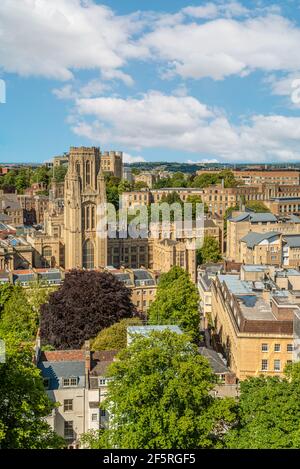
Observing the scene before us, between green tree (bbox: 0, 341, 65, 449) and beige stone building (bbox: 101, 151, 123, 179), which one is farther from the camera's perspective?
beige stone building (bbox: 101, 151, 123, 179)

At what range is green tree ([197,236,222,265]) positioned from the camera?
79938mm

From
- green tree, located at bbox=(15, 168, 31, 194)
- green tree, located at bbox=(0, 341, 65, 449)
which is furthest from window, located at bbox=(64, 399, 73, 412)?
green tree, located at bbox=(15, 168, 31, 194)

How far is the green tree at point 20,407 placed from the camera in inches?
794

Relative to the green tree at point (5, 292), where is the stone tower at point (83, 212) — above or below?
above

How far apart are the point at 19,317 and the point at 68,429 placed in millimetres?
16166

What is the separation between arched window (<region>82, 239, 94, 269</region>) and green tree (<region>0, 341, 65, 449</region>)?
49.9 meters

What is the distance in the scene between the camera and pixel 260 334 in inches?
1289

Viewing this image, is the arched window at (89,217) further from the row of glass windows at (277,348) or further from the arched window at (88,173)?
the row of glass windows at (277,348)

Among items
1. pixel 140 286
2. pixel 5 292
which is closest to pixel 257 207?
pixel 140 286

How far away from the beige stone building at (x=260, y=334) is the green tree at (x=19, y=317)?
50.5 ft

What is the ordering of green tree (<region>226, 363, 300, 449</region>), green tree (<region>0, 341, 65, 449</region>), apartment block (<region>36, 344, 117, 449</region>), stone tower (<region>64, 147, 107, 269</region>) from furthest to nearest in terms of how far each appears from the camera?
stone tower (<region>64, 147, 107, 269</region>), apartment block (<region>36, 344, 117, 449</region>), green tree (<region>226, 363, 300, 449</region>), green tree (<region>0, 341, 65, 449</region>)

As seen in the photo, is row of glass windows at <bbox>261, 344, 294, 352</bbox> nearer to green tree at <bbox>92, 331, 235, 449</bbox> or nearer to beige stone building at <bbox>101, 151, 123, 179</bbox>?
green tree at <bbox>92, 331, 235, 449</bbox>

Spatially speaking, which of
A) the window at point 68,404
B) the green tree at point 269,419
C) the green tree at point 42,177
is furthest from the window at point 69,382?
the green tree at point 42,177
